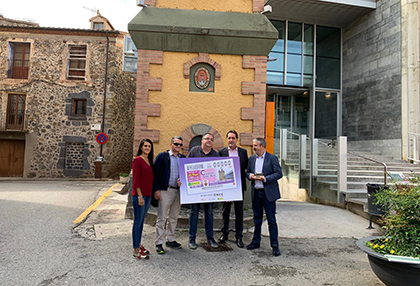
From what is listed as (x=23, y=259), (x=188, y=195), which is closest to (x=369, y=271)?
(x=188, y=195)

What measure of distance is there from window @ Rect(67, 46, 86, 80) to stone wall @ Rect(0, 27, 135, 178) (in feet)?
1.02

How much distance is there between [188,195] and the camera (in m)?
4.54

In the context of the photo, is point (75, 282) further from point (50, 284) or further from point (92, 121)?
point (92, 121)

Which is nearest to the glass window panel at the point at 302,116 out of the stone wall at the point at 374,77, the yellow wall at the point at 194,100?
the stone wall at the point at 374,77

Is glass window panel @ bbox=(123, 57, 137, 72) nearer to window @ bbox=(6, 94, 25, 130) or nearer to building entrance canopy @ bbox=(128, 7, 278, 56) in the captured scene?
window @ bbox=(6, 94, 25, 130)

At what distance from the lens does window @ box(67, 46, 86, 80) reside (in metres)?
17.1

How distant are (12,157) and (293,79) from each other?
55.4 ft

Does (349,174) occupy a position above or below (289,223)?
above

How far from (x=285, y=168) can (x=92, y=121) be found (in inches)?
459

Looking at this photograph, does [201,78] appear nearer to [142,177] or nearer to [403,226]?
[142,177]

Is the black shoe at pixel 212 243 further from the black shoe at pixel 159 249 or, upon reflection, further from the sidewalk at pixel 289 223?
the black shoe at pixel 159 249

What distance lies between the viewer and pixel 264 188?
4512 millimetres

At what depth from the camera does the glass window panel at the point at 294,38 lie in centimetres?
1506

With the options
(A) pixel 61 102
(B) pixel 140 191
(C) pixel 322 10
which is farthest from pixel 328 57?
(A) pixel 61 102
